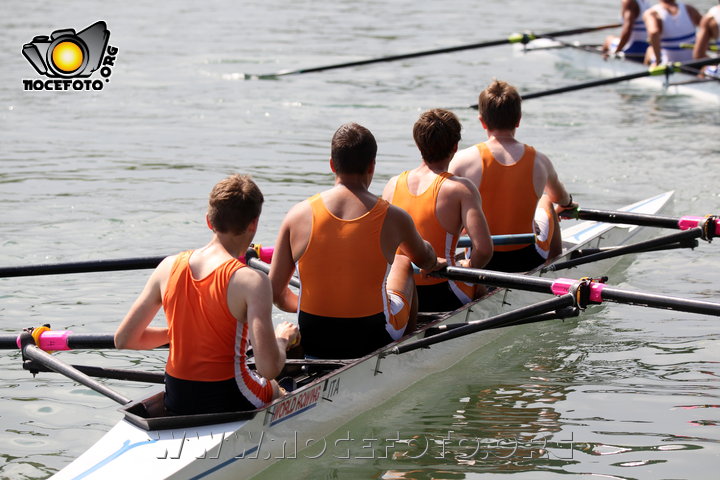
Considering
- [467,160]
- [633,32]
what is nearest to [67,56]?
[633,32]

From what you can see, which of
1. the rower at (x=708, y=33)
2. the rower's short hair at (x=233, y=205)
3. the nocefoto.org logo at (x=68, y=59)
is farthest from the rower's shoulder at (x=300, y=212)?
the nocefoto.org logo at (x=68, y=59)

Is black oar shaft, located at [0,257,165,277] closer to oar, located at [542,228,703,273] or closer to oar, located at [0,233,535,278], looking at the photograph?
oar, located at [0,233,535,278]

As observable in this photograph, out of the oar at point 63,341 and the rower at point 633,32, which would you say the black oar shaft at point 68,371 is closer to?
the oar at point 63,341

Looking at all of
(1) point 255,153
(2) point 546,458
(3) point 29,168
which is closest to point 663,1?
(1) point 255,153

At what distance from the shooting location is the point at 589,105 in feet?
59.2

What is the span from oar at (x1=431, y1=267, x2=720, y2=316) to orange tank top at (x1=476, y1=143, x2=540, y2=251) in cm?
102

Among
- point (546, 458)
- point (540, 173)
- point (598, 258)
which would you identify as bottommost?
point (546, 458)

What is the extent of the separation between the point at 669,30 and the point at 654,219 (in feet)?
31.2

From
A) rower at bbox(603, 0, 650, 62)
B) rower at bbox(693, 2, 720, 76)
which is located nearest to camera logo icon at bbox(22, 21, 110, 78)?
rower at bbox(603, 0, 650, 62)

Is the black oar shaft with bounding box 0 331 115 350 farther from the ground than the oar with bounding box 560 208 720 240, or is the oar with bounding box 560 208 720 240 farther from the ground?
the oar with bounding box 560 208 720 240

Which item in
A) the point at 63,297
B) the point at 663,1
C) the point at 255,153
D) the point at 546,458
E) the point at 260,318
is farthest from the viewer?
the point at 663,1

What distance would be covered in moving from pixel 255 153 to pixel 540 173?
24.2 ft

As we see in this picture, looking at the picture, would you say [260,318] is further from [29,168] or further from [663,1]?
[663,1]

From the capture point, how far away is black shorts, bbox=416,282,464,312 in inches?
281
